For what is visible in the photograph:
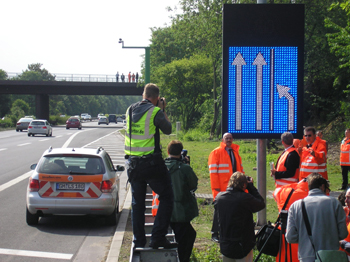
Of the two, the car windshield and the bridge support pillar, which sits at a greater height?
the bridge support pillar

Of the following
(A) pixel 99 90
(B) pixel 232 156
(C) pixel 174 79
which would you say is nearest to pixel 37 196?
(B) pixel 232 156

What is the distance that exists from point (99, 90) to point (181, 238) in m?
65.9

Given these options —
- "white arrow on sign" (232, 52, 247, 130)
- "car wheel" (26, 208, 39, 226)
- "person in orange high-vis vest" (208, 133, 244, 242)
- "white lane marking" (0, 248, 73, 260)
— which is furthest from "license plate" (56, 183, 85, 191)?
"white arrow on sign" (232, 52, 247, 130)

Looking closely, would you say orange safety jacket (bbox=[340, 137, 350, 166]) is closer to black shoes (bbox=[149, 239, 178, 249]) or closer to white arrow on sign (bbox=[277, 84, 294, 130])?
white arrow on sign (bbox=[277, 84, 294, 130])

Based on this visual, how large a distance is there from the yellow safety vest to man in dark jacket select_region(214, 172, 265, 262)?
0.96 metres

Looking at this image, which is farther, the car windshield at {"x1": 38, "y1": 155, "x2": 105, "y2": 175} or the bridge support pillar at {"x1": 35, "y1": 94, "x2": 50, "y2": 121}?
the bridge support pillar at {"x1": 35, "y1": 94, "x2": 50, "y2": 121}

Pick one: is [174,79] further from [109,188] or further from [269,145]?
[109,188]

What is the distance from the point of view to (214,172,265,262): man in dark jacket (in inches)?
190

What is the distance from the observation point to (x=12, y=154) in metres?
23.3

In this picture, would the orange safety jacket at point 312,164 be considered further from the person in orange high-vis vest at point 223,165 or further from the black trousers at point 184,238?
the black trousers at point 184,238

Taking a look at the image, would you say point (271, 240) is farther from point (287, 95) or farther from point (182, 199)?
point (287, 95)

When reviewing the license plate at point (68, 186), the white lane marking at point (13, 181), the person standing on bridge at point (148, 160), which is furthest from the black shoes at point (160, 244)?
the white lane marking at point (13, 181)

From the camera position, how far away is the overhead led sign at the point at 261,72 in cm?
676

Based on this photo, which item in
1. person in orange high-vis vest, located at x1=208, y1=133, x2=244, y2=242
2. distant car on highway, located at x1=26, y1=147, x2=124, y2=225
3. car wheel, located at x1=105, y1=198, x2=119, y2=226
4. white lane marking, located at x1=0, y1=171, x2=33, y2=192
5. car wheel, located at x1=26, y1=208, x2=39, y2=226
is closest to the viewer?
person in orange high-vis vest, located at x1=208, y1=133, x2=244, y2=242
